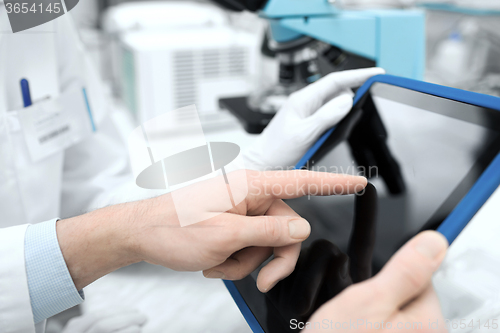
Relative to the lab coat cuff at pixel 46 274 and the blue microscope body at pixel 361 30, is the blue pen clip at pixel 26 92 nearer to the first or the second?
the lab coat cuff at pixel 46 274

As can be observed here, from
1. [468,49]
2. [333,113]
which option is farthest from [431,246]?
[468,49]

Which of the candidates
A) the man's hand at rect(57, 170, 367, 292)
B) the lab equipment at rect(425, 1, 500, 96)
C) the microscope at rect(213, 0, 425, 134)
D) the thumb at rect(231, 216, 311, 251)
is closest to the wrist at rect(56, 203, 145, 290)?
the man's hand at rect(57, 170, 367, 292)

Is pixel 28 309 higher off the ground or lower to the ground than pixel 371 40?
lower

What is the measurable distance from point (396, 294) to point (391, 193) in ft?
0.55

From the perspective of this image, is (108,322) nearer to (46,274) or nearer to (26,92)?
(46,274)

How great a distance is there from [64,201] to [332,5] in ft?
2.30


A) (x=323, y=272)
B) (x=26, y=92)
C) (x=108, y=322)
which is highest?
(x=26, y=92)

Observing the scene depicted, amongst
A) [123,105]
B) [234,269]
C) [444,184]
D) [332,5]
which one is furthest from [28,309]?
[123,105]

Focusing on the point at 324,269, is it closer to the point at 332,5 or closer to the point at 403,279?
the point at 403,279

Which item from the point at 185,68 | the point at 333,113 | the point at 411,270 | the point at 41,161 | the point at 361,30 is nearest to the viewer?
the point at 411,270

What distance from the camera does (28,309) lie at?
41 centimetres

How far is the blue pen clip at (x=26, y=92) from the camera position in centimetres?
63

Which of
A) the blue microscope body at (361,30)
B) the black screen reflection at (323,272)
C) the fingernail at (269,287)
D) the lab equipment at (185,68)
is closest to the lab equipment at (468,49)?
the blue microscope body at (361,30)

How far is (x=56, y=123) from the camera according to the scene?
0.68m
